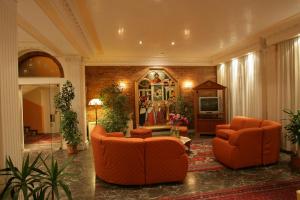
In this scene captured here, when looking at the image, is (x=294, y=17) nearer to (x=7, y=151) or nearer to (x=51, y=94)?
(x=7, y=151)

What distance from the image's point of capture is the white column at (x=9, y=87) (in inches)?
81.3

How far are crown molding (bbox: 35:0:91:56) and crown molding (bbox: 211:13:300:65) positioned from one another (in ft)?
14.6

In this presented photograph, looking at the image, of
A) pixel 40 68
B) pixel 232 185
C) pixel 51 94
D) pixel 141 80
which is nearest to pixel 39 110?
pixel 51 94

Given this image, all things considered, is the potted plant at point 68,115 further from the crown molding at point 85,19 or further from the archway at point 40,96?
the crown molding at point 85,19

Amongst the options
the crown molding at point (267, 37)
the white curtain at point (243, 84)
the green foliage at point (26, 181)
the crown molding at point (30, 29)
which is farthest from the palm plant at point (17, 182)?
the white curtain at point (243, 84)

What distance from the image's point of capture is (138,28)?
468 centimetres

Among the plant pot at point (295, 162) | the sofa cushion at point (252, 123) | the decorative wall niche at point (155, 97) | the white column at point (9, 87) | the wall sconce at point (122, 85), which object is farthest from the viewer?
the decorative wall niche at point (155, 97)

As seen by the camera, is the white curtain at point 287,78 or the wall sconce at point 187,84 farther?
the wall sconce at point 187,84

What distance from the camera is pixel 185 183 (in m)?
3.69

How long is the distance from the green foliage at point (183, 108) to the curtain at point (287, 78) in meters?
3.33

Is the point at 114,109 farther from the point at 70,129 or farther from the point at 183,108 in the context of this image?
the point at 183,108

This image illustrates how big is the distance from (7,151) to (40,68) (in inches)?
179

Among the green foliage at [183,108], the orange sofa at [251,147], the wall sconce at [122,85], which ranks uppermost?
the wall sconce at [122,85]

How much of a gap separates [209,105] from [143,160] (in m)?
4.89
